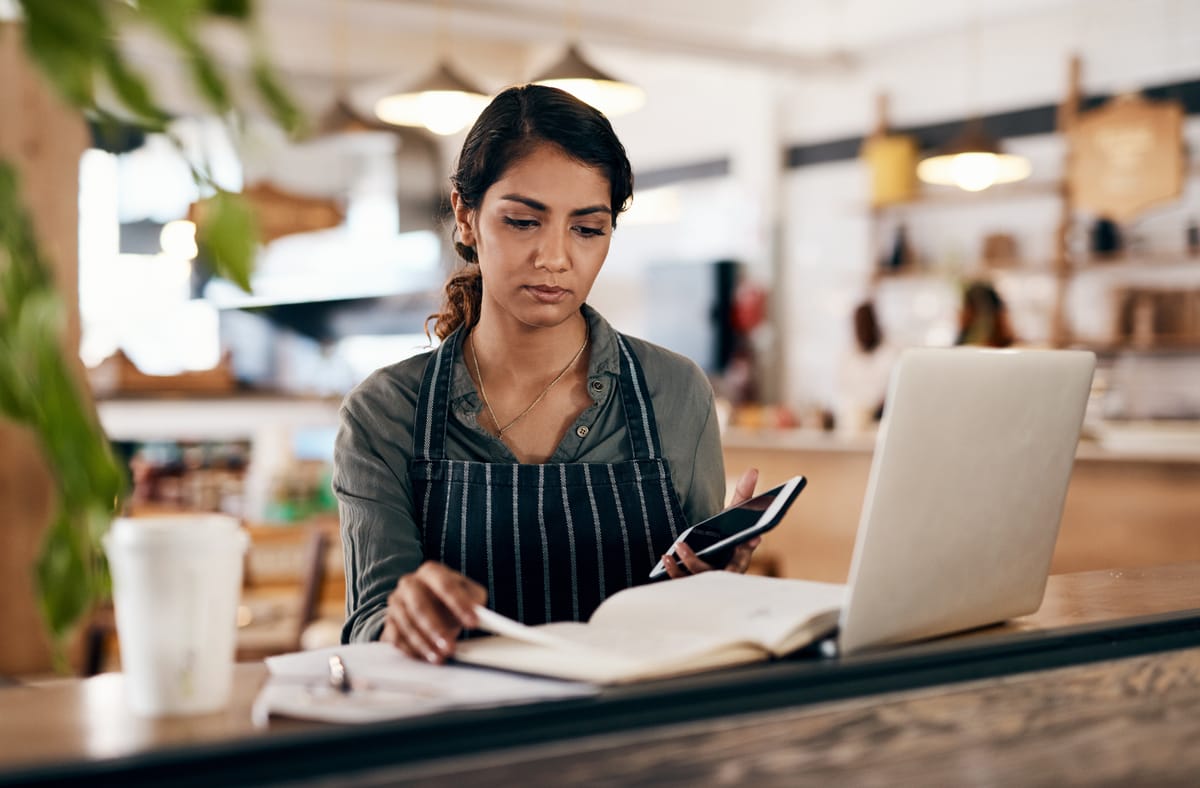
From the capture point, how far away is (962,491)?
1229 millimetres

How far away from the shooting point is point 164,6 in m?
0.69

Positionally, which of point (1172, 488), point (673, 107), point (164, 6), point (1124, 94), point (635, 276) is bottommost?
point (1172, 488)

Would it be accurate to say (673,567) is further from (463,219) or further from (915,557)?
(463,219)

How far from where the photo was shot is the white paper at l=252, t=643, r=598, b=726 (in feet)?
3.32

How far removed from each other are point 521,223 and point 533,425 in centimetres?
31

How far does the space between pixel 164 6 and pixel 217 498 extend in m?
5.27

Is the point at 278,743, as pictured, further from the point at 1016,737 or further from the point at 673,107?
the point at 673,107

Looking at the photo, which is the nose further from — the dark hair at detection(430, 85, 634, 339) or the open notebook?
the open notebook

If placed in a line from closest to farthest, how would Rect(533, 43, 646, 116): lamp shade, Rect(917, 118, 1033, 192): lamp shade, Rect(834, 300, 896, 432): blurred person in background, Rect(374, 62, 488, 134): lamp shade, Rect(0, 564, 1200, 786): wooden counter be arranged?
1. Rect(0, 564, 1200, 786): wooden counter
2. Rect(533, 43, 646, 116): lamp shade
3. Rect(374, 62, 488, 134): lamp shade
4. Rect(917, 118, 1033, 192): lamp shade
5. Rect(834, 300, 896, 432): blurred person in background

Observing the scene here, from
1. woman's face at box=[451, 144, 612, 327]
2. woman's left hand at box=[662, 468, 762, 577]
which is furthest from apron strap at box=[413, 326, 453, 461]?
woman's left hand at box=[662, 468, 762, 577]

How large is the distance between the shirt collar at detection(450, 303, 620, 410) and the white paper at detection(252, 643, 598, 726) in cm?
73

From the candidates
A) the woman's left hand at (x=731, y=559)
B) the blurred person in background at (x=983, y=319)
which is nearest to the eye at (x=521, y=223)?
the woman's left hand at (x=731, y=559)

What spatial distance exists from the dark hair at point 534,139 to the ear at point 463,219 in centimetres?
2

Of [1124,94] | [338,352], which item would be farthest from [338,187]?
[1124,94]
